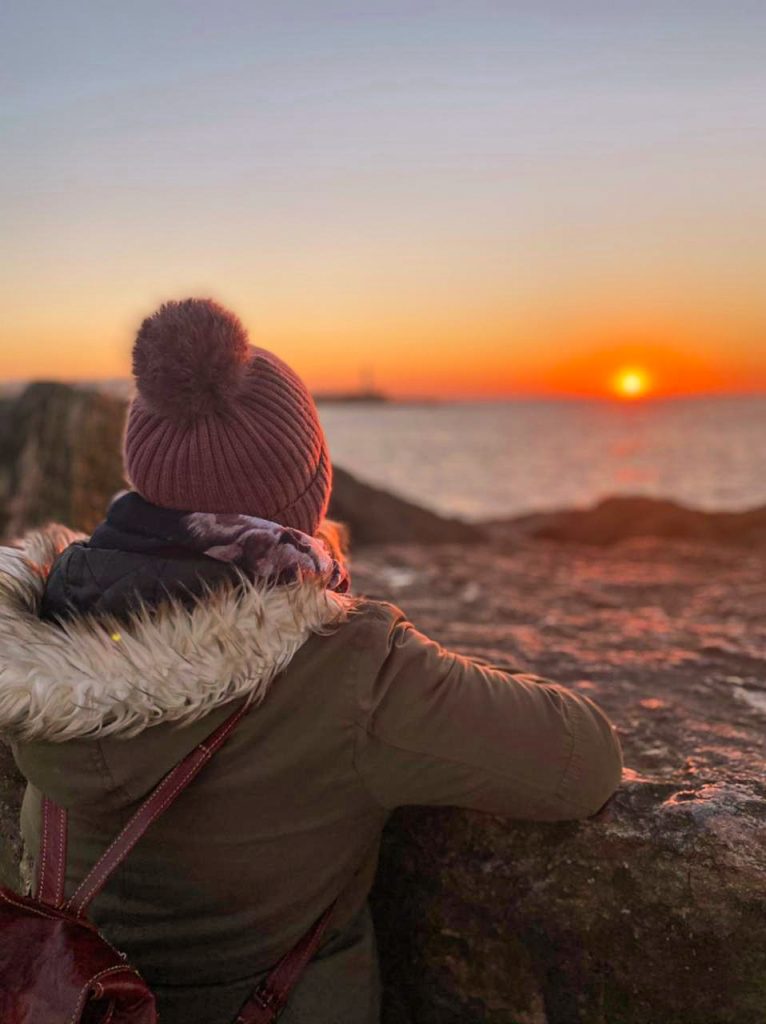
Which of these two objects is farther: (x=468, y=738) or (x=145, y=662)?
(x=468, y=738)

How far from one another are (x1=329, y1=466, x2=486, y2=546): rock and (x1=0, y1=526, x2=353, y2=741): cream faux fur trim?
16.6ft

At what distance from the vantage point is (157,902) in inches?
73.0

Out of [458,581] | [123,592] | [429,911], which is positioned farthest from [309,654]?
[458,581]

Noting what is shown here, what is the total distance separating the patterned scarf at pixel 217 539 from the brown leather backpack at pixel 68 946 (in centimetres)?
28

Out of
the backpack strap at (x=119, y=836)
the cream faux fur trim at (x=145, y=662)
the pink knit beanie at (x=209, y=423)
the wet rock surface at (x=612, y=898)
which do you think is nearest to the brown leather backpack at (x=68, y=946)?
the backpack strap at (x=119, y=836)

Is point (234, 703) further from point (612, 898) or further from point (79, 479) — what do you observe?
point (79, 479)

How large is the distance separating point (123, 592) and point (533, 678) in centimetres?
94

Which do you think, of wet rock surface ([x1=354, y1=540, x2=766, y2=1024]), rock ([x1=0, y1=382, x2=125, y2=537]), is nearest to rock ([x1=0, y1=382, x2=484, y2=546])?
rock ([x1=0, y1=382, x2=125, y2=537])

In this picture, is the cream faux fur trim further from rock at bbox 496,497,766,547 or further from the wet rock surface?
rock at bbox 496,497,766,547

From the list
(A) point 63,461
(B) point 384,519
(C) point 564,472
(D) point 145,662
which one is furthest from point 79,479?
(C) point 564,472

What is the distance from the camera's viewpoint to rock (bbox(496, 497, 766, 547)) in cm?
725

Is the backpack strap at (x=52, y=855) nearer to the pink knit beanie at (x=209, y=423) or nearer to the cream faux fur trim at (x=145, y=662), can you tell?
the cream faux fur trim at (x=145, y=662)

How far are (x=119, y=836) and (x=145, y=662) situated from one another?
0.31 m

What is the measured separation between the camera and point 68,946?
1.50 metres
